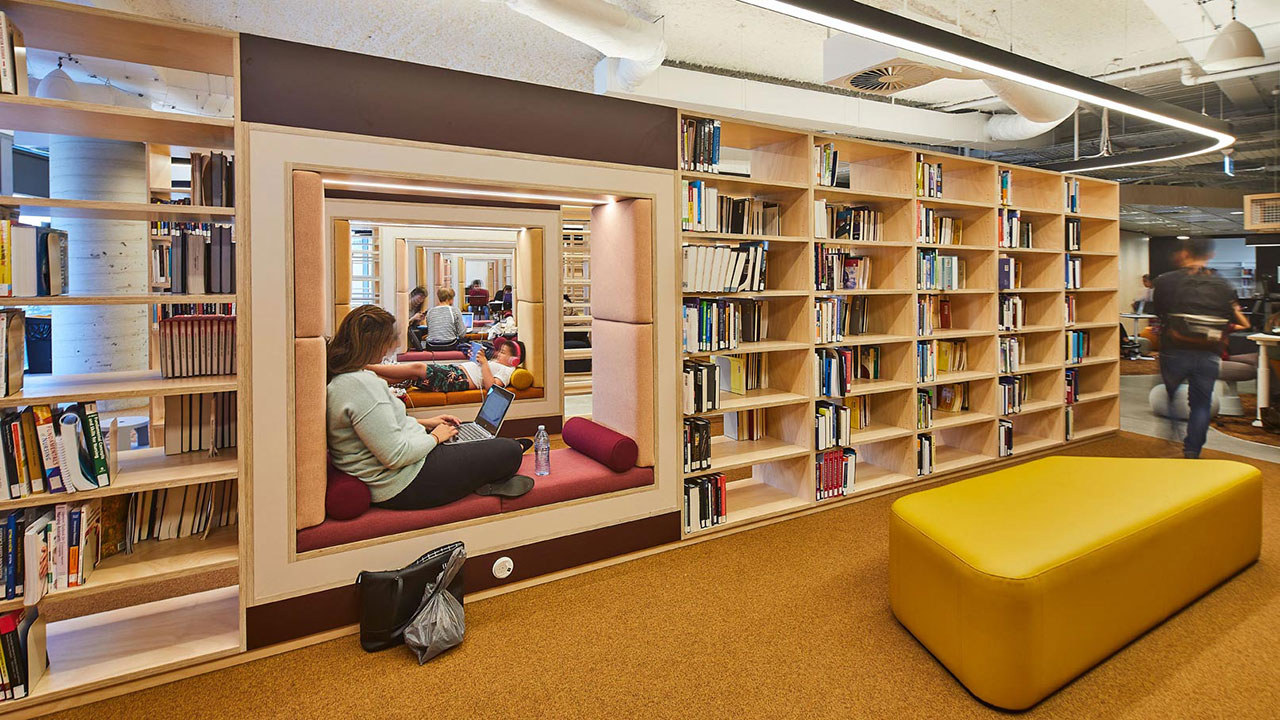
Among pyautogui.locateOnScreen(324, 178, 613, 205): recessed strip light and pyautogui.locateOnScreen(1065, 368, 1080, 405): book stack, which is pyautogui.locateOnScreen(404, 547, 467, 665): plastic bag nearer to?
pyautogui.locateOnScreen(324, 178, 613, 205): recessed strip light

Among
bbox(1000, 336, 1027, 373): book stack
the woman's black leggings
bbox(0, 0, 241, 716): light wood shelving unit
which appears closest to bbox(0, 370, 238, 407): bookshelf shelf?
bbox(0, 0, 241, 716): light wood shelving unit

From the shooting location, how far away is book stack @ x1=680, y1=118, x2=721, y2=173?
3.86 metres

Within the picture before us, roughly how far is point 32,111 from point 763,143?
12.4 ft

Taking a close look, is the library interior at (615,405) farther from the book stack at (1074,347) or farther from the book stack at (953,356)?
the book stack at (1074,347)

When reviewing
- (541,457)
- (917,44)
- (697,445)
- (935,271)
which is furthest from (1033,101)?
(541,457)

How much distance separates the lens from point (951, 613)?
8.23 feet

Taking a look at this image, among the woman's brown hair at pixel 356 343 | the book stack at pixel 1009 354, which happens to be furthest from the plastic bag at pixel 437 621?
the book stack at pixel 1009 354

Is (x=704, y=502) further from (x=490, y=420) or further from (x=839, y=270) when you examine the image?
(x=839, y=270)

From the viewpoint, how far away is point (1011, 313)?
5762 millimetres

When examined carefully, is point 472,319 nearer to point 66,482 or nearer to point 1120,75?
point 66,482

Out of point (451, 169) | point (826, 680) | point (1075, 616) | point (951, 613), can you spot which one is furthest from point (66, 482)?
point (1075, 616)

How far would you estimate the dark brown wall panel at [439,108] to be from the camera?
2.70 m

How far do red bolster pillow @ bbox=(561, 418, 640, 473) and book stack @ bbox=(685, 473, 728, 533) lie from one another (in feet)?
1.55

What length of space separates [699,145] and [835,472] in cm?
242
